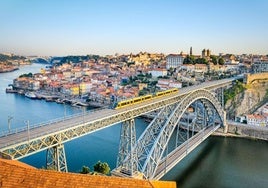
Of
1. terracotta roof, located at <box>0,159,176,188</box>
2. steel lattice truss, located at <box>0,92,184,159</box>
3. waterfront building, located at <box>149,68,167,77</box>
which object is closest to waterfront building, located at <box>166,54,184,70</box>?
waterfront building, located at <box>149,68,167,77</box>

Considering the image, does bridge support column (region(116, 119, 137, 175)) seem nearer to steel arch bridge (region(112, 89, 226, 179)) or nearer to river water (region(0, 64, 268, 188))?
steel arch bridge (region(112, 89, 226, 179))

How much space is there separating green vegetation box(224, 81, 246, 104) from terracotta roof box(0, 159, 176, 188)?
98.9 ft

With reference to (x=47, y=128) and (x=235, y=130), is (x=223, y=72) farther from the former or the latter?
(x=47, y=128)

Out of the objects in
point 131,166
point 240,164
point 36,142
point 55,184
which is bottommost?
point 240,164

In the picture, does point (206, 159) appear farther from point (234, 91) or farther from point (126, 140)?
point (234, 91)

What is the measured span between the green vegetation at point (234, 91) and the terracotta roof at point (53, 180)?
3014cm

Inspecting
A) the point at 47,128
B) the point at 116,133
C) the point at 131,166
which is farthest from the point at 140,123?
the point at 47,128

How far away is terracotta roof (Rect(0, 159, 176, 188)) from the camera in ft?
14.8

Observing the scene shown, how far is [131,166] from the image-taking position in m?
13.4

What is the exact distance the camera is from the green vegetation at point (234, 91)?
33128 mm

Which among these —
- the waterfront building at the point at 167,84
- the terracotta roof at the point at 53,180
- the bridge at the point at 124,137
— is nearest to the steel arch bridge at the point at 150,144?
the bridge at the point at 124,137

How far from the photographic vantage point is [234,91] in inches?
1336

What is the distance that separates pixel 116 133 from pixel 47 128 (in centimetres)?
1502

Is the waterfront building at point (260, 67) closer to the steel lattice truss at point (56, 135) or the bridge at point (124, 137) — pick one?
the bridge at point (124, 137)
